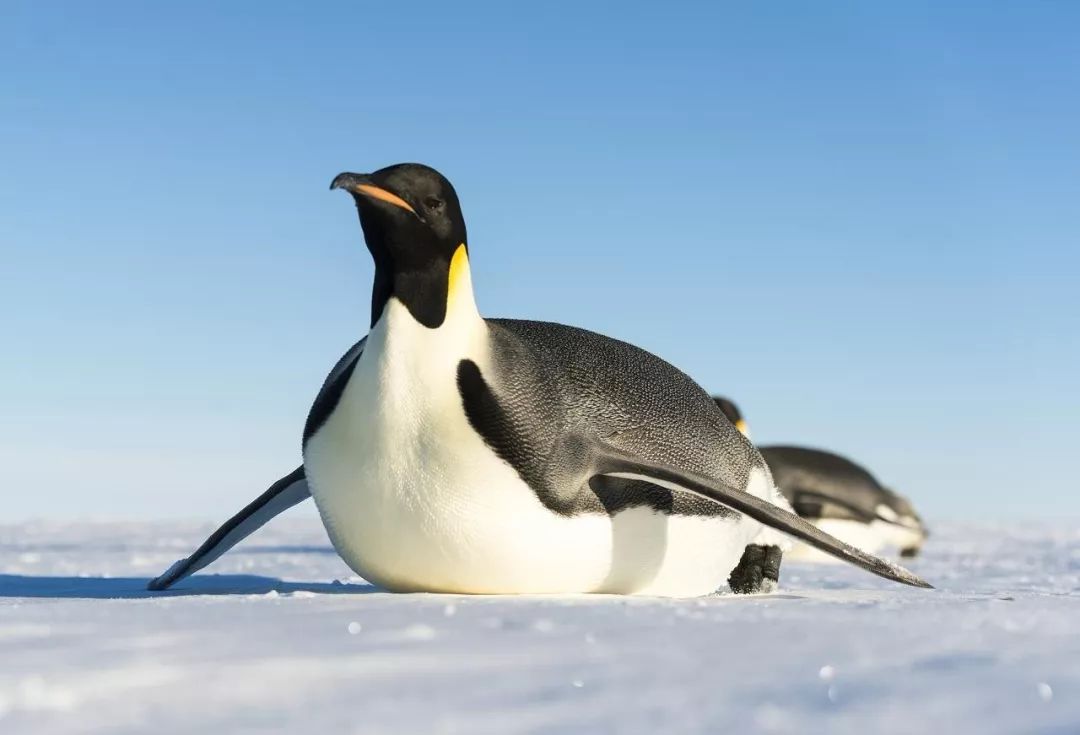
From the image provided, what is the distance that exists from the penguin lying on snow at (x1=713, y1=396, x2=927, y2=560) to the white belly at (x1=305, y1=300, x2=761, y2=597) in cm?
711

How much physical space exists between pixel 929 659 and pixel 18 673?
72.4 inches

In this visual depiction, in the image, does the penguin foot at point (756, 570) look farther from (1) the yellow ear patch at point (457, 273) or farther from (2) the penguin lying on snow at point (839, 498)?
(2) the penguin lying on snow at point (839, 498)

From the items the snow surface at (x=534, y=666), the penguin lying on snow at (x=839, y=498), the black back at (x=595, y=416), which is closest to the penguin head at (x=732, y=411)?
the penguin lying on snow at (x=839, y=498)

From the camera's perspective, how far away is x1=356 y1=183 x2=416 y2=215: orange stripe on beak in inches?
146

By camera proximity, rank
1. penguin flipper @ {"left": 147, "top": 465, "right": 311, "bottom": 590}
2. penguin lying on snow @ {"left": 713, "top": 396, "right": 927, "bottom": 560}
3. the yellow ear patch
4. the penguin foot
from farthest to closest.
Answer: penguin lying on snow @ {"left": 713, "top": 396, "right": 927, "bottom": 560} < the penguin foot < penguin flipper @ {"left": 147, "top": 465, "right": 311, "bottom": 590} < the yellow ear patch

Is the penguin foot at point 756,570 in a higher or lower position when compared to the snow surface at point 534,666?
lower

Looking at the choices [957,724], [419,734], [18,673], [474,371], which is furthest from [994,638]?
[18,673]

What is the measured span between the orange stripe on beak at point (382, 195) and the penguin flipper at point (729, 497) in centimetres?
104

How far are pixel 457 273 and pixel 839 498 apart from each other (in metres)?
8.31

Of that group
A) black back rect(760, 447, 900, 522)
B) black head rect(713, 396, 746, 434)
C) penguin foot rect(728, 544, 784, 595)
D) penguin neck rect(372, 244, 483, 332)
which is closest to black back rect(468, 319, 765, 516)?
penguin neck rect(372, 244, 483, 332)

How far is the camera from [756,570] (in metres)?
5.16

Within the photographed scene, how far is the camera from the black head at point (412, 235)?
12.5 ft

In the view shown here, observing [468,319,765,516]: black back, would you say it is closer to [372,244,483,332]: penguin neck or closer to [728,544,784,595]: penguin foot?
[372,244,483,332]: penguin neck

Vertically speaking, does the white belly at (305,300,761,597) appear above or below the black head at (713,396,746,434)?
above
